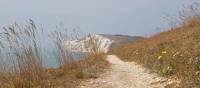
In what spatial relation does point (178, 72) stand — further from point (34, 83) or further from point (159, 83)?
point (34, 83)

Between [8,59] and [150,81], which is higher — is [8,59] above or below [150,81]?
above

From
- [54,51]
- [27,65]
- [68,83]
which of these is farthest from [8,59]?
[54,51]

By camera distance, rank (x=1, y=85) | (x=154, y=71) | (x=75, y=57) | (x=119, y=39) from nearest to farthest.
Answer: (x=1, y=85) < (x=154, y=71) < (x=75, y=57) < (x=119, y=39)

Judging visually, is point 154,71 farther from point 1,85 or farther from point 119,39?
point 119,39

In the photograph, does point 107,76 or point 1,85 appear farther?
point 107,76

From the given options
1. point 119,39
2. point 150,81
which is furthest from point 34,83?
point 119,39

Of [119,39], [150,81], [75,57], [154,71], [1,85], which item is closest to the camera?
[1,85]

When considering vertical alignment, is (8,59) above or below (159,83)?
above

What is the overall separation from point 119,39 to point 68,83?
59403 millimetres

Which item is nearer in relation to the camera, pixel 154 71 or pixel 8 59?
pixel 8 59

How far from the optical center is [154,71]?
1427 centimetres

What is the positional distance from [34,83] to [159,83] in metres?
3.04

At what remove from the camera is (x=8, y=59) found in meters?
11.7

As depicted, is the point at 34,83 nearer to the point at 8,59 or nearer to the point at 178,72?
the point at 8,59
